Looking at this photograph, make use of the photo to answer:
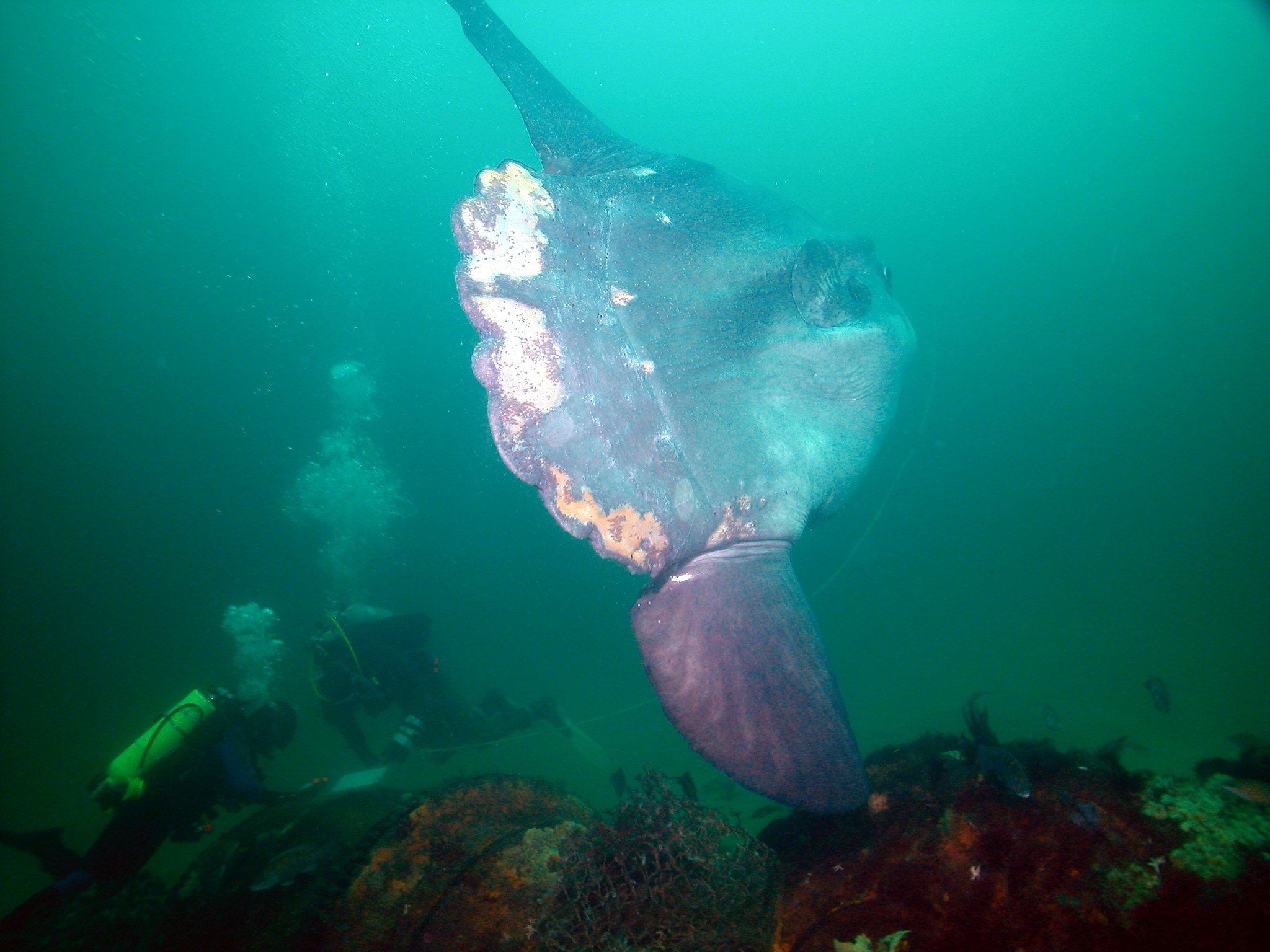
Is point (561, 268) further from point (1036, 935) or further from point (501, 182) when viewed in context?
point (1036, 935)

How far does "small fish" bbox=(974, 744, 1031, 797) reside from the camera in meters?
2.48

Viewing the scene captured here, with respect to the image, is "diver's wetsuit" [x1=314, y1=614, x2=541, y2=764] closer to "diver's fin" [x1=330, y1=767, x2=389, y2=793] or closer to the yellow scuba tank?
"diver's fin" [x1=330, y1=767, x2=389, y2=793]

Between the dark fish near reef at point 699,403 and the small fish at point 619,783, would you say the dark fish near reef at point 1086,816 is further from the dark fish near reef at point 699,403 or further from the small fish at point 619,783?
the small fish at point 619,783

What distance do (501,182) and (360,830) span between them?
5.31 meters

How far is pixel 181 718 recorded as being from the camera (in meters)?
5.50

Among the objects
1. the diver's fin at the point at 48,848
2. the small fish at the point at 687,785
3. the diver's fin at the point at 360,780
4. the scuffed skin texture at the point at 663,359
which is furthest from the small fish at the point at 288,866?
the scuffed skin texture at the point at 663,359

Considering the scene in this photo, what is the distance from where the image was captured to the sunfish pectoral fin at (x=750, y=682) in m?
2.18

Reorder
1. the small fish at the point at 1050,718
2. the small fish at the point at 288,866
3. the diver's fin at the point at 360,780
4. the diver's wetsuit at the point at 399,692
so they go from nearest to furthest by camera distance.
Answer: the small fish at the point at 288,866 → the diver's fin at the point at 360,780 → the small fish at the point at 1050,718 → the diver's wetsuit at the point at 399,692

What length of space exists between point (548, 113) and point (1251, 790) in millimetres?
6175

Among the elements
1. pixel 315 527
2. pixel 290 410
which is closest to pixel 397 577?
pixel 315 527

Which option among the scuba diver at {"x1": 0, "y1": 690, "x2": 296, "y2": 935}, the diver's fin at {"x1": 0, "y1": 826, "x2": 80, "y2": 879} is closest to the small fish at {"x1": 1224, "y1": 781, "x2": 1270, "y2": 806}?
the scuba diver at {"x1": 0, "y1": 690, "x2": 296, "y2": 935}

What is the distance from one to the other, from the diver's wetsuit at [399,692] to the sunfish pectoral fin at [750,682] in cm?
655

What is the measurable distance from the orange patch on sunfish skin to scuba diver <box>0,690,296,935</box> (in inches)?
238

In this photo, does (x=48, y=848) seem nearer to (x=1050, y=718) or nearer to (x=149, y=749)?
(x=149, y=749)
